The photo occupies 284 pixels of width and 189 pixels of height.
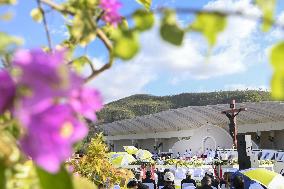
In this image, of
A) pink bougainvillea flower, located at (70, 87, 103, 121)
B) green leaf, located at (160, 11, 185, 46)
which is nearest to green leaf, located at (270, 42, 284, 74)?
green leaf, located at (160, 11, 185, 46)

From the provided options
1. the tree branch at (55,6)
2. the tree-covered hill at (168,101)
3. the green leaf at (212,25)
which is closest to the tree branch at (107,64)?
the tree branch at (55,6)

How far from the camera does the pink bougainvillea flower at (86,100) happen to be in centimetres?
79

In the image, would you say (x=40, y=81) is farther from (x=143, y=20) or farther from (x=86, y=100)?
(x=143, y=20)

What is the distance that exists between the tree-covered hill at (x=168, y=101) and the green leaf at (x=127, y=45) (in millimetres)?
113711

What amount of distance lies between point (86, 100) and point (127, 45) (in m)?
0.11

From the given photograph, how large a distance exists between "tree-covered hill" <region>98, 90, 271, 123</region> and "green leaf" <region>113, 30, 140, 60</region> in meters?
114

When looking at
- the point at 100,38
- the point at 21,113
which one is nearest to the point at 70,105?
the point at 21,113

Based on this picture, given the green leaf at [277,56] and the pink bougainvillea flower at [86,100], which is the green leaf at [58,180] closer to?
the pink bougainvillea flower at [86,100]

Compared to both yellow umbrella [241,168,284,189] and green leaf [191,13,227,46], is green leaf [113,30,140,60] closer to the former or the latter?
green leaf [191,13,227,46]

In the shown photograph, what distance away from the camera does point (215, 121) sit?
4859 cm

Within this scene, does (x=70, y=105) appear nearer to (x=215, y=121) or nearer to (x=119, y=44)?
(x=119, y=44)

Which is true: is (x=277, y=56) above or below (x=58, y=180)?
above

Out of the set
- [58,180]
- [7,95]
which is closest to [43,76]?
[7,95]

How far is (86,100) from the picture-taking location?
0.80m
